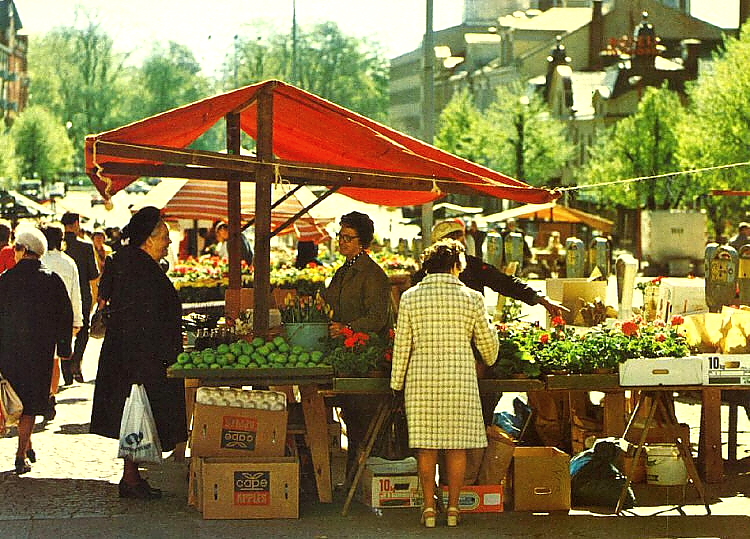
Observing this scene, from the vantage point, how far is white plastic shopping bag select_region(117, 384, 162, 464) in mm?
9664

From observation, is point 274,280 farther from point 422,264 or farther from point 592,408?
point 422,264

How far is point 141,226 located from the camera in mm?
9930

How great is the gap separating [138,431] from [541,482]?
2.56 metres

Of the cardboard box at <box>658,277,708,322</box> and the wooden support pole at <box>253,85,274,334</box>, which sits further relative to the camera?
the cardboard box at <box>658,277,708,322</box>

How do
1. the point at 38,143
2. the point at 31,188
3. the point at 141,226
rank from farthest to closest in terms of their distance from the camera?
the point at 38,143 < the point at 31,188 < the point at 141,226

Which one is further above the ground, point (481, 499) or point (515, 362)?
point (515, 362)

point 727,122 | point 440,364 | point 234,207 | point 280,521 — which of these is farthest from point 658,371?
point 727,122

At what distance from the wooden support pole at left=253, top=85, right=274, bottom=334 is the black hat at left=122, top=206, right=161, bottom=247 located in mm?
679

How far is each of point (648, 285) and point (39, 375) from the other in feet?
21.2

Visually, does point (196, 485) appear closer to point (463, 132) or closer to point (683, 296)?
point (683, 296)

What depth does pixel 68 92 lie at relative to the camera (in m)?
113

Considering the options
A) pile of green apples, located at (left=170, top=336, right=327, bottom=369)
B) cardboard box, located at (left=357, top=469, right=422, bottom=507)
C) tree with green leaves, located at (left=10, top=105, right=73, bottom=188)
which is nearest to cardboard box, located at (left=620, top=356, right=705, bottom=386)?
cardboard box, located at (left=357, top=469, right=422, bottom=507)

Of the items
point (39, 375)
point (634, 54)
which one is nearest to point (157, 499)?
point (39, 375)

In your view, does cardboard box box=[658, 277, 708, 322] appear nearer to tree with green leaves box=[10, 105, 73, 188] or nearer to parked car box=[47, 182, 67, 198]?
tree with green leaves box=[10, 105, 73, 188]
